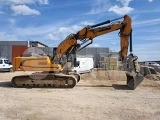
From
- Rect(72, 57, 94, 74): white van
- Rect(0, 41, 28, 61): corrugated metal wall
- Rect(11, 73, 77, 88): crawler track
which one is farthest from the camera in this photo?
Rect(0, 41, 28, 61): corrugated metal wall

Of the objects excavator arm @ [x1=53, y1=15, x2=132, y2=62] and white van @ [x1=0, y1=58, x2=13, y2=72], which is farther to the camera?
white van @ [x1=0, y1=58, x2=13, y2=72]

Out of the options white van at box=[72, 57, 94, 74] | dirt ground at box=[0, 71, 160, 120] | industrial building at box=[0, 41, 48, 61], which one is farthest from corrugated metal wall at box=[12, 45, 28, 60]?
dirt ground at box=[0, 71, 160, 120]

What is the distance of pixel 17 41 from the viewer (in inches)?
2311

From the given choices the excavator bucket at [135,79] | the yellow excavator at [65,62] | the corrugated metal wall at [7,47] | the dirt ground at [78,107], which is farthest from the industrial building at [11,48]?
the dirt ground at [78,107]

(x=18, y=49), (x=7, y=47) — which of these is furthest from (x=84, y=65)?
(x=7, y=47)

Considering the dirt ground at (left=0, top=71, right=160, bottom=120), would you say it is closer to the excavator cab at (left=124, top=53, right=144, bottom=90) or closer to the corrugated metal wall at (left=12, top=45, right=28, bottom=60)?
the excavator cab at (left=124, top=53, right=144, bottom=90)

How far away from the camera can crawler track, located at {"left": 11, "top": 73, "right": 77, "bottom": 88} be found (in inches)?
729

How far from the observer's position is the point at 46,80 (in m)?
18.6

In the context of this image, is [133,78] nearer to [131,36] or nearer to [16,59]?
[131,36]

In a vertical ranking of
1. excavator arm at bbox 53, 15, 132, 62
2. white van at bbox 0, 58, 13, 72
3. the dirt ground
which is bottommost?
the dirt ground

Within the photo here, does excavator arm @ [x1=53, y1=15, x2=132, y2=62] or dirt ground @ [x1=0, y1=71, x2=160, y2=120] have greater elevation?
excavator arm @ [x1=53, y1=15, x2=132, y2=62]

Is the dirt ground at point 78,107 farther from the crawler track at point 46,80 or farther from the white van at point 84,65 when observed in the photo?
the white van at point 84,65

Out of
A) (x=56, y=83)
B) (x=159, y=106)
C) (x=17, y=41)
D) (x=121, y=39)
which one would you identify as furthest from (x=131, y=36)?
(x=17, y=41)

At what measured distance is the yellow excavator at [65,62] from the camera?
60.7 ft
